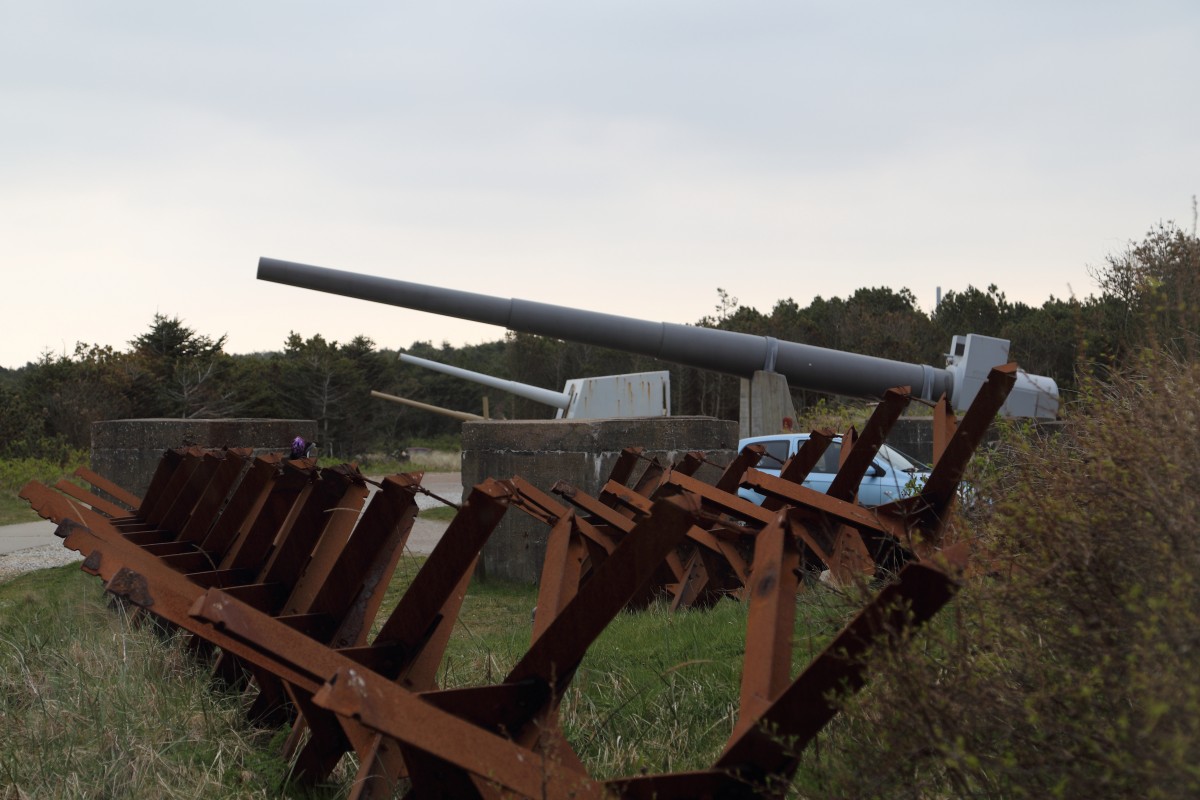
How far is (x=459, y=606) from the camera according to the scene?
3285 millimetres

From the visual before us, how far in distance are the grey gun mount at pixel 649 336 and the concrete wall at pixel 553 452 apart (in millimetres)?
3134

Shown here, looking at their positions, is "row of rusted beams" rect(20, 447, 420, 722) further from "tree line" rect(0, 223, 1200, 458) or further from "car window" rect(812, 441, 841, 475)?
"tree line" rect(0, 223, 1200, 458)

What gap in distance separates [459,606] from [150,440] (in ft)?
30.3

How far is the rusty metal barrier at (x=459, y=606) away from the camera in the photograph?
86.1 inches

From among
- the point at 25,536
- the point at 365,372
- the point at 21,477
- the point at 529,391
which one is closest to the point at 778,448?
the point at 25,536

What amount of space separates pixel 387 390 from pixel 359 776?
45247 millimetres

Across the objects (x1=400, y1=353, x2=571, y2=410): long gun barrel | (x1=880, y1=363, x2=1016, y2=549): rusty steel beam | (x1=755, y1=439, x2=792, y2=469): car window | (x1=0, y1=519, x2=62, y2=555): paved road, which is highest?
(x1=880, y1=363, x2=1016, y2=549): rusty steel beam

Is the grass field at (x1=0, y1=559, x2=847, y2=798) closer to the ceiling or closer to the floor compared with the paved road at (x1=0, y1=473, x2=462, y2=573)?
closer to the ceiling

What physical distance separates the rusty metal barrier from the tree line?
17.6 metres

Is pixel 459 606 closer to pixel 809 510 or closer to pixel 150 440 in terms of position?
pixel 809 510

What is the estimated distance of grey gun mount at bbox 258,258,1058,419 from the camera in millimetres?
13445

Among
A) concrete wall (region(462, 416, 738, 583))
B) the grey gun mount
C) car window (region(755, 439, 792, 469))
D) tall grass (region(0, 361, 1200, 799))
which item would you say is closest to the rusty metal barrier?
tall grass (region(0, 361, 1200, 799))

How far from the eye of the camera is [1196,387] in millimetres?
2412

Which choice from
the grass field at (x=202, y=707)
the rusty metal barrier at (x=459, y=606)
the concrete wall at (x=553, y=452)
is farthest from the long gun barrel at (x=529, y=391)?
the rusty metal barrier at (x=459, y=606)
